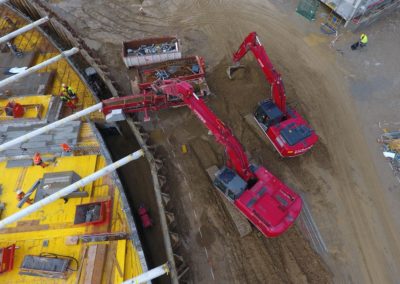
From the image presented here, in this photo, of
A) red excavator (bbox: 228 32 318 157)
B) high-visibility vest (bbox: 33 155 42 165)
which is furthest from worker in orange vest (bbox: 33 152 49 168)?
red excavator (bbox: 228 32 318 157)

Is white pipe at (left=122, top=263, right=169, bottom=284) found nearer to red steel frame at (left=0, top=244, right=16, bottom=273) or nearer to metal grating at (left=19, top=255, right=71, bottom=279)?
metal grating at (left=19, top=255, right=71, bottom=279)

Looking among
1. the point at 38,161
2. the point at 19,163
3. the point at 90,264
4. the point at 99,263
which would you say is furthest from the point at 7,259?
the point at 19,163

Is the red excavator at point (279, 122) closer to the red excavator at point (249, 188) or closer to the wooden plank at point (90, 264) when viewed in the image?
the red excavator at point (249, 188)

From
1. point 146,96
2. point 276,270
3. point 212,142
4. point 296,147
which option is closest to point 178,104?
point 146,96

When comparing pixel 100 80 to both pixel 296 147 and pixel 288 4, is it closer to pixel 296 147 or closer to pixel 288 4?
pixel 296 147

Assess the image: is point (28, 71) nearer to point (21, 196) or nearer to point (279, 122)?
point (21, 196)

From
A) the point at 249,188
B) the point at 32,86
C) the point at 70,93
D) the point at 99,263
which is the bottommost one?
the point at 249,188
